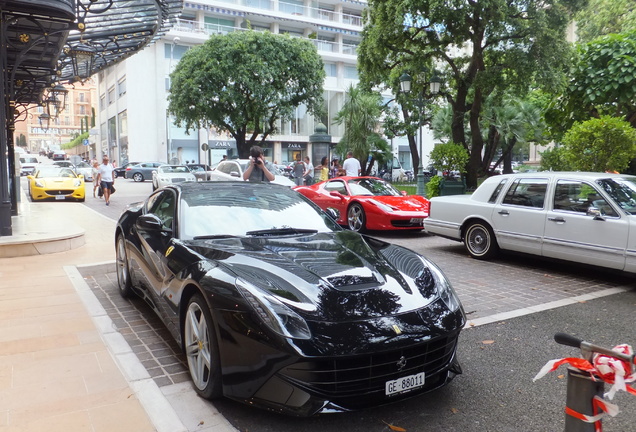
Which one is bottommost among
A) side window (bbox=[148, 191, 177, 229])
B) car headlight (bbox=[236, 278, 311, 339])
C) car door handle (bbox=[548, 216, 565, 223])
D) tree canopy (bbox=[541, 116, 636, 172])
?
car headlight (bbox=[236, 278, 311, 339])

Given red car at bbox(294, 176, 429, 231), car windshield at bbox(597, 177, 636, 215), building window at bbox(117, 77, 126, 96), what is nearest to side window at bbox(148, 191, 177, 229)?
car windshield at bbox(597, 177, 636, 215)

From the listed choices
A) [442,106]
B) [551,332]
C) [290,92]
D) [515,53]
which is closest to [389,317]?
[551,332]

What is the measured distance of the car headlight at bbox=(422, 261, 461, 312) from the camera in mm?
3449

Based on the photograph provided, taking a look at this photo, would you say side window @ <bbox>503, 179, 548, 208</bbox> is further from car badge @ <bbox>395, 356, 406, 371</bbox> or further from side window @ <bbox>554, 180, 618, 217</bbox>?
car badge @ <bbox>395, 356, 406, 371</bbox>

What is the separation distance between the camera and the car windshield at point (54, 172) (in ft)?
66.9

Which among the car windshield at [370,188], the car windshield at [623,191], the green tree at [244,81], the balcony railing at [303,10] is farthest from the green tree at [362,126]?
the car windshield at [623,191]

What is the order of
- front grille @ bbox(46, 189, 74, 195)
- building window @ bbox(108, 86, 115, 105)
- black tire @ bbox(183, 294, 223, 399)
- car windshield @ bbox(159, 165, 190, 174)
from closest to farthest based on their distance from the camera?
black tire @ bbox(183, 294, 223, 399), front grille @ bbox(46, 189, 74, 195), car windshield @ bbox(159, 165, 190, 174), building window @ bbox(108, 86, 115, 105)

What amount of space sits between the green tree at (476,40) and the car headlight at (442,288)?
1480 centimetres

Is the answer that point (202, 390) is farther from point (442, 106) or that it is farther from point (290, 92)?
point (442, 106)

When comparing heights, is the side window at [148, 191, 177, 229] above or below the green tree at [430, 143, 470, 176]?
below

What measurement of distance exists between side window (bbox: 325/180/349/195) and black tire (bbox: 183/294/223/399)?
29.1 feet

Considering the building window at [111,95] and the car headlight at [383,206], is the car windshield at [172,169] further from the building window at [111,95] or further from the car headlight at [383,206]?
the building window at [111,95]

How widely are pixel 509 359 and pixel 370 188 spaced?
27.4 ft

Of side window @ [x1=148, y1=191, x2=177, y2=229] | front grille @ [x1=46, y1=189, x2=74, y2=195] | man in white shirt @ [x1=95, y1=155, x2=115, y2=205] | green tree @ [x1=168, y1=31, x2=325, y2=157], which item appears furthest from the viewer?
green tree @ [x1=168, y1=31, x2=325, y2=157]
